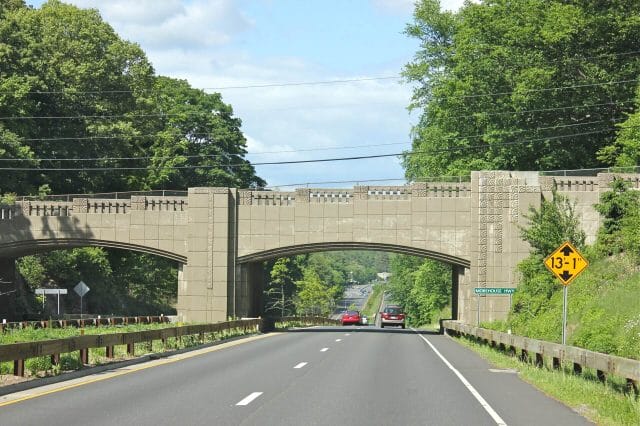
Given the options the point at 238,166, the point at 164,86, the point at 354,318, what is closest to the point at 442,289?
the point at 354,318

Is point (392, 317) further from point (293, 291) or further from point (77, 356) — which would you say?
point (293, 291)

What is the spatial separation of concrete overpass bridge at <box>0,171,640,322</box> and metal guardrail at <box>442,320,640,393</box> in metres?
16.8

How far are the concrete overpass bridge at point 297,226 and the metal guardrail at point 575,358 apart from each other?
16.8 metres

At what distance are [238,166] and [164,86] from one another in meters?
11.1

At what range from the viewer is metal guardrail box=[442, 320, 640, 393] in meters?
15.6

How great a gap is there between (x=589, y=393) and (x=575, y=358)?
3.02m

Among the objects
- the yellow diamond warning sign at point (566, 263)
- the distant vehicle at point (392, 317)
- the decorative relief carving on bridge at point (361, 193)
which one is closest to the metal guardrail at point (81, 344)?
the yellow diamond warning sign at point (566, 263)

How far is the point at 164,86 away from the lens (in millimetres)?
88938

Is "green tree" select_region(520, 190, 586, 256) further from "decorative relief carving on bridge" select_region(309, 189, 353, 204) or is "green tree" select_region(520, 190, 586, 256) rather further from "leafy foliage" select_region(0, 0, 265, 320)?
"leafy foliage" select_region(0, 0, 265, 320)

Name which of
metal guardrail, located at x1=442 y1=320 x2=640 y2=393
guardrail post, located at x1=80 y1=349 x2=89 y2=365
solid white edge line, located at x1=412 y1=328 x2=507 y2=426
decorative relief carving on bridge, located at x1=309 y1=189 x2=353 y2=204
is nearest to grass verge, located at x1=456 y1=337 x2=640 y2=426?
metal guardrail, located at x1=442 y1=320 x2=640 y2=393

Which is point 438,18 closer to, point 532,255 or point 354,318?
point 354,318

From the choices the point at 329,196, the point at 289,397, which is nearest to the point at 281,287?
the point at 329,196

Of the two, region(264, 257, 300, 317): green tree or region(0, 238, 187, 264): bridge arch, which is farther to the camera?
region(264, 257, 300, 317): green tree

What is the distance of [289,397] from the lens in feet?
51.2
